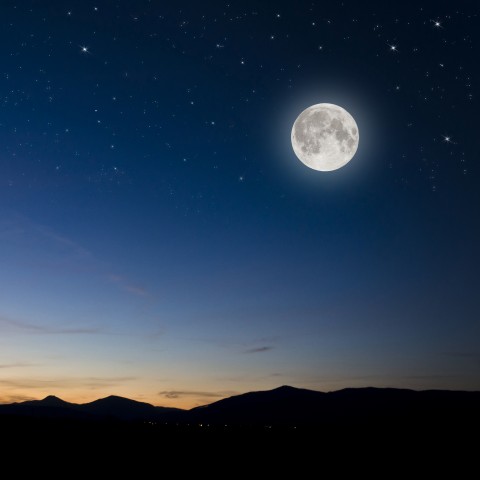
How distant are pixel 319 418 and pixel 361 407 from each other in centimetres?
1852

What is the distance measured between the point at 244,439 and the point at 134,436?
4.62 metres

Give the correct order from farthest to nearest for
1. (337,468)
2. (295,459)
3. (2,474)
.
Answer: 1. (295,459)
2. (337,468)
3. (2,474)

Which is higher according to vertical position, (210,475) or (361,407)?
(361,407)

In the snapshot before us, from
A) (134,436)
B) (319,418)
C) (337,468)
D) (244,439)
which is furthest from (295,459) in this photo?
(319,418)

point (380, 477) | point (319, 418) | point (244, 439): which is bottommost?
point (380, 477)

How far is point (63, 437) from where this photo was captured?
18312mm

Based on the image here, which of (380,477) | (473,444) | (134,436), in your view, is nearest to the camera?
(380,477)

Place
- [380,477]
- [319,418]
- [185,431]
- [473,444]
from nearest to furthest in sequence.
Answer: [380,477] < [473,444] < [185,431] < [319,418]

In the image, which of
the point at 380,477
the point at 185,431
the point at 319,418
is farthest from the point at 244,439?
the point at 319,418

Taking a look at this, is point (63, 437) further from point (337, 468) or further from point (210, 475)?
point (337, 468)

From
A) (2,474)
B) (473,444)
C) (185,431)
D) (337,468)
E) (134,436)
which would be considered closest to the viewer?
(2,474)

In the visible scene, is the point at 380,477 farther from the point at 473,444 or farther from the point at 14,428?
the point at 14,428

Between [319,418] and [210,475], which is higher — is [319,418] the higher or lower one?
the higher one

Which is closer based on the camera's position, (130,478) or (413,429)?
(130,478)
